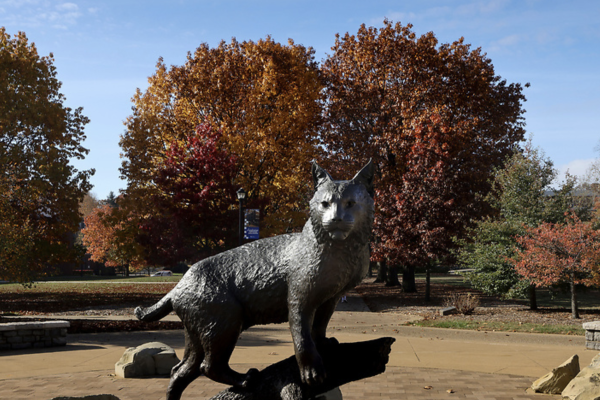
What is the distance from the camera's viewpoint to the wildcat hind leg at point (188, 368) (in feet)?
14.0

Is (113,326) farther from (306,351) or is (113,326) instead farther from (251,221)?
(306,351)

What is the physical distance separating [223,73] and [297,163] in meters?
5.26

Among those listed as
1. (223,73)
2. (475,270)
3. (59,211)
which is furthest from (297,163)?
(59,211)

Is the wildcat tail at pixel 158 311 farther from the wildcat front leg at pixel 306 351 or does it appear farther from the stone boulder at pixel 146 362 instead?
the stone boulder at pixel 146 362

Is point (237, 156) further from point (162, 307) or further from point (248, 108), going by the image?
point (162, 307)

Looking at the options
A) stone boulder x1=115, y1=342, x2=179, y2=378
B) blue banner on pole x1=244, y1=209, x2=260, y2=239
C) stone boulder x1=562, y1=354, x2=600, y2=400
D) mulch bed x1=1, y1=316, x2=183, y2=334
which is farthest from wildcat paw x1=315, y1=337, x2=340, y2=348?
blue banner on pole x1=244, y1=209, x2=260, y2=239

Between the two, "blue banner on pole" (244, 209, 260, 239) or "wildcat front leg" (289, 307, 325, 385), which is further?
"blue banner on pole" (244, 209, 260, 239)

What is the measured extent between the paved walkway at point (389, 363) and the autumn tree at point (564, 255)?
3074mm

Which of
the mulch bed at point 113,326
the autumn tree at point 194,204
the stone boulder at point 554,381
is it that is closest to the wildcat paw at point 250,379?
the stone boulder at point 554,381

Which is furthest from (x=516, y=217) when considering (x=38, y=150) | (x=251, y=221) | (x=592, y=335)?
(x=38, y=150)

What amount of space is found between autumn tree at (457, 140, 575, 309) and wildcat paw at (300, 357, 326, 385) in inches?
542

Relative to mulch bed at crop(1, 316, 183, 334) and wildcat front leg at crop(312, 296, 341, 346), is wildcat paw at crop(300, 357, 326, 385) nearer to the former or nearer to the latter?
wildcat front leg at crop(312, 296, 341, 346)

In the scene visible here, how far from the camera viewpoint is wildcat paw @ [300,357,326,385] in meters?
3.80

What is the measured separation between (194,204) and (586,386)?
567 inches
